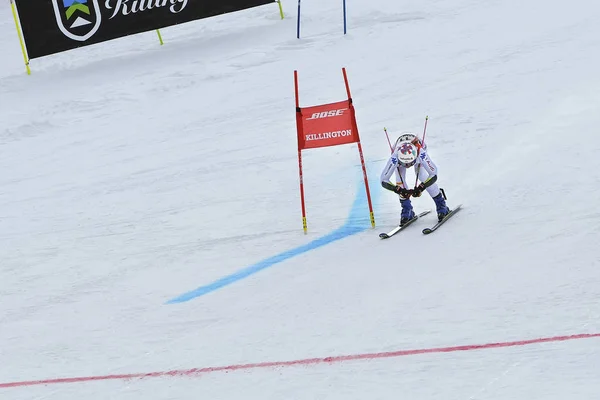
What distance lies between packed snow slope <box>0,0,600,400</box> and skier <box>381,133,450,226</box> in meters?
0.32

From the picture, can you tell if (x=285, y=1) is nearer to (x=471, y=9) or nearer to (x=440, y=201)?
(x=471, y=9)

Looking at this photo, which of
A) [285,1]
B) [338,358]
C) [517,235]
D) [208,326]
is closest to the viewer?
[338,358]

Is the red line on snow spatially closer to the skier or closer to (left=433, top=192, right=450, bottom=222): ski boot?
the skier

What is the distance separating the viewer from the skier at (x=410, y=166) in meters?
9.12

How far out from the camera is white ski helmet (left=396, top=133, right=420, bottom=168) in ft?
29.8

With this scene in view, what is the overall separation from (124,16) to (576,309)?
38.1ft

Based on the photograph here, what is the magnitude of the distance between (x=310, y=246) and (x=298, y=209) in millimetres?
1253

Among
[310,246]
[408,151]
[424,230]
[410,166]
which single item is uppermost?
[408,151]

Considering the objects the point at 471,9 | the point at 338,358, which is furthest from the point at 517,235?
the point at 471,9

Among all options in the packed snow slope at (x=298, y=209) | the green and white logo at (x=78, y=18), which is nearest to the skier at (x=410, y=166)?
the packed snow slope at (x=298, y=209)

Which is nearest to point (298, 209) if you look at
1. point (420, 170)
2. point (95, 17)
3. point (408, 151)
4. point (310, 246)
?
point (310, 246)

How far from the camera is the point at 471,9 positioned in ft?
56.6

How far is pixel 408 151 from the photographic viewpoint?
910 cm

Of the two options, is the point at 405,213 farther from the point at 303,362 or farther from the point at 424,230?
the point at 303,362
